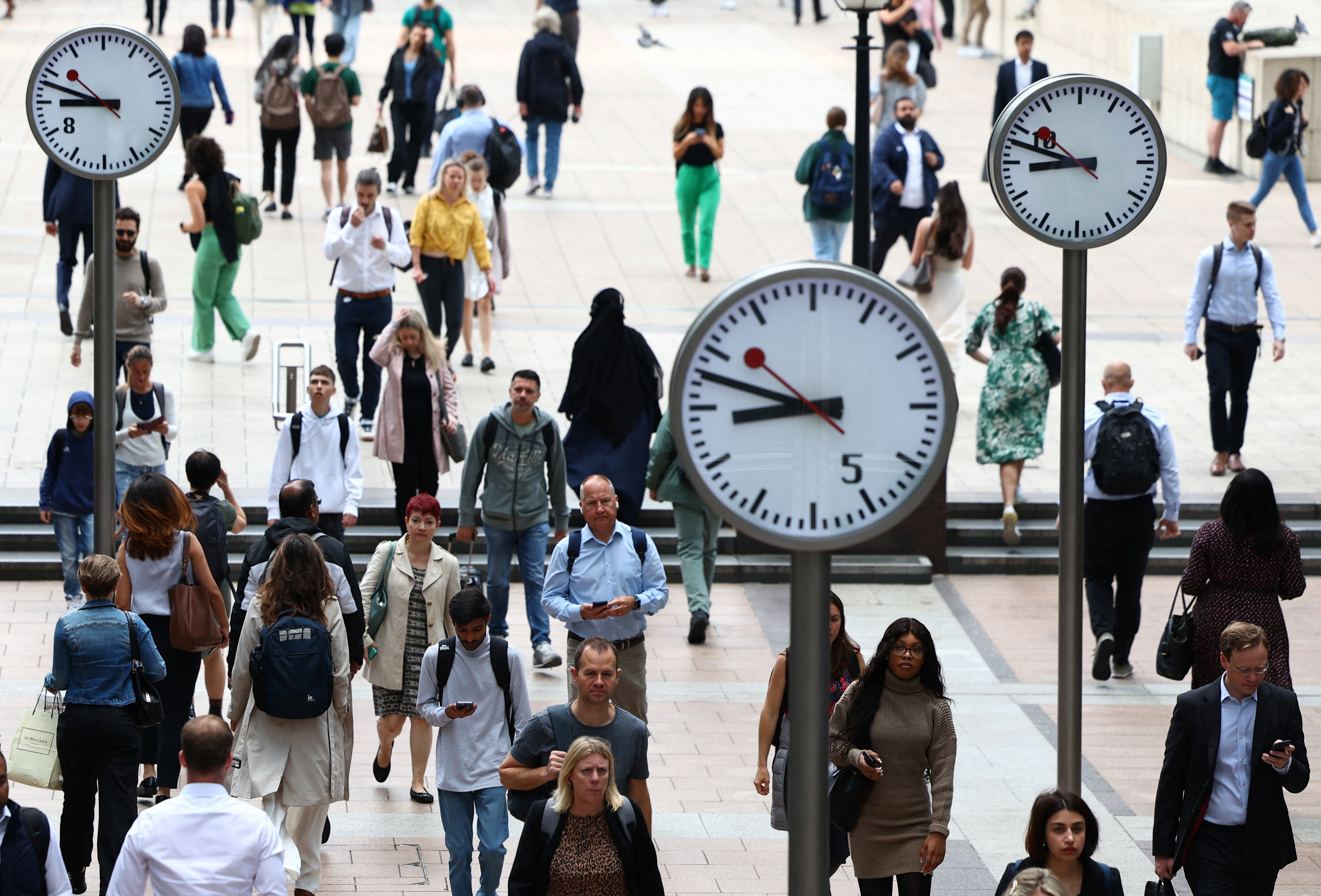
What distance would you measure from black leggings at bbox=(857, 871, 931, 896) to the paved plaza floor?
3.88 feet

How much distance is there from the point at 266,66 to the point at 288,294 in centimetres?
328

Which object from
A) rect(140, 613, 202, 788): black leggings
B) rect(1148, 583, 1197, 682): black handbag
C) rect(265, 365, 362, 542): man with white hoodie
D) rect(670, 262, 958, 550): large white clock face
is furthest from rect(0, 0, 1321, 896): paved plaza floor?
rect(670, 262, 958, 550): large white clock face

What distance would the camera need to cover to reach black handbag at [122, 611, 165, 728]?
8055 mm

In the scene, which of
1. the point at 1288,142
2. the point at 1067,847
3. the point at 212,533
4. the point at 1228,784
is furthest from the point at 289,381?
the point at 1288,142

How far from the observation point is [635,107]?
1147 inches

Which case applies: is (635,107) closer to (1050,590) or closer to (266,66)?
(266,66)

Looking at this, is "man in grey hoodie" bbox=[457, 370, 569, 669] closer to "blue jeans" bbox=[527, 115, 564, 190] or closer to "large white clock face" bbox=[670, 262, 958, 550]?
"large white clock face" bbox=[670, 262, 958, 550]

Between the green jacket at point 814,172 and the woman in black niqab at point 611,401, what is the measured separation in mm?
5722

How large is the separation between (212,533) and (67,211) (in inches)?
291

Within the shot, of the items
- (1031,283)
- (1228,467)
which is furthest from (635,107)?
(1228,467)

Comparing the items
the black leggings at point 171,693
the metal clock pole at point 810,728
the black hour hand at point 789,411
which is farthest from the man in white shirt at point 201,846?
the black leggings at point 171,693

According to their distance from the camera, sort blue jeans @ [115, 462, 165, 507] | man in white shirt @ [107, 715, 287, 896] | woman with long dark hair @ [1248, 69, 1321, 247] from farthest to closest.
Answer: woman with long dark hair @ [1248, 69, 1321, 247]
blue jeans @ [115, 462, 165, 507]
man in white shirt @ [107, 715, 287, 896]

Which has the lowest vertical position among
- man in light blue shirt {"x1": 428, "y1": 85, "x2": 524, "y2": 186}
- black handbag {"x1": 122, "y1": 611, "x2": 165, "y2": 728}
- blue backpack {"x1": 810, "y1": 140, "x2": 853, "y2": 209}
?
black handbag {"x1": 122, "y1": 611, "x2": 165, "y2": 728}

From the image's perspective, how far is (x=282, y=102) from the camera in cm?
2056
